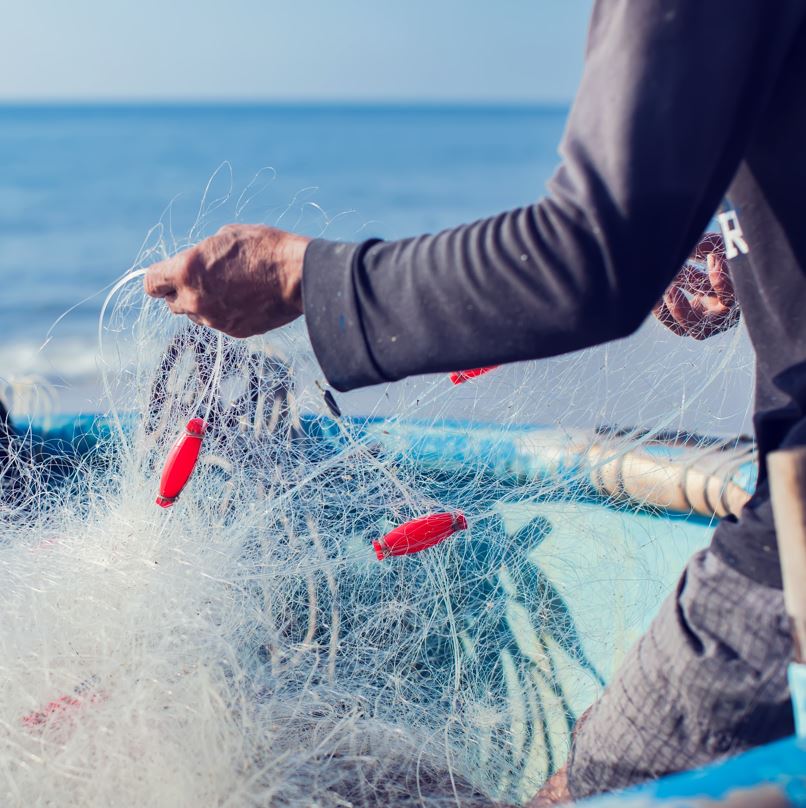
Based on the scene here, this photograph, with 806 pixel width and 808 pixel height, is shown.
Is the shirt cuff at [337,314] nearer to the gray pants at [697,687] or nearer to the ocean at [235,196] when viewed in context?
the gray pants at [697,687]

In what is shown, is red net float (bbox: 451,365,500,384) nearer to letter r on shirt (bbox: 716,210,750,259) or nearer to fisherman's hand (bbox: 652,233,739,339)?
fisherman's hand (bbox: 652,233,739,339)

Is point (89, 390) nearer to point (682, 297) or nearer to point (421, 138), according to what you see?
point (682, 297)

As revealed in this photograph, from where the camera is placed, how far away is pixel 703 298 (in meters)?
1.93

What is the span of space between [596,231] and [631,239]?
0.12 feet

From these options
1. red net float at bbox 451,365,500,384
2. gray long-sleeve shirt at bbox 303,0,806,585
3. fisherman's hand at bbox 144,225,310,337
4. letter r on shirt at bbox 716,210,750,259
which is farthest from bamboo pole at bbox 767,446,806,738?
red net float at bbox 451,365,500,384

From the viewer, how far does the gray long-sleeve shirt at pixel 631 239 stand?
93 cm

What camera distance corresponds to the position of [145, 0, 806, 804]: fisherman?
941 millimetres

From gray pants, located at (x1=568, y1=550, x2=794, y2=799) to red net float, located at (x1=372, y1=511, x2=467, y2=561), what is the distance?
1.53 feet

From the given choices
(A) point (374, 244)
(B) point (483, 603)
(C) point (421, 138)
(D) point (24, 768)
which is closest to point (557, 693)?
(B) point (483, 603)

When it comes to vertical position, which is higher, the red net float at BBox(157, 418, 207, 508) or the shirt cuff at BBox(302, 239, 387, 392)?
the shirt cuff at BBox(302, 239, 387, 392)

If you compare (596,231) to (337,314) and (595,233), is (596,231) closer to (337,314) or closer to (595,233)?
(595,233)

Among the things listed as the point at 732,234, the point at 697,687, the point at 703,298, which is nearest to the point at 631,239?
the point at 732,234

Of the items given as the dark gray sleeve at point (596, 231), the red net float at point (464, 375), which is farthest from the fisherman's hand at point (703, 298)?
the dark gray sleeve at point (596, 231)

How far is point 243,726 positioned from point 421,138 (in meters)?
48.2
